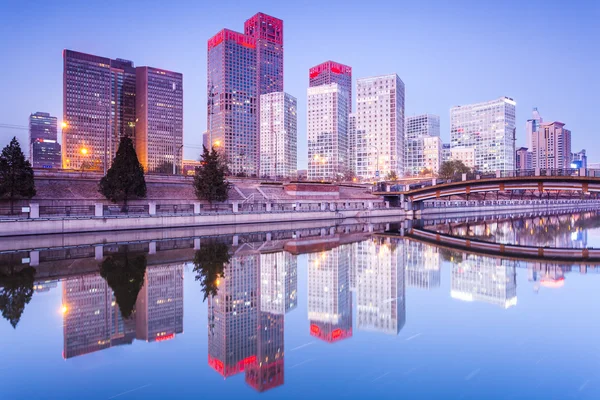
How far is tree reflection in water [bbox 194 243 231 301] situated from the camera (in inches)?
559

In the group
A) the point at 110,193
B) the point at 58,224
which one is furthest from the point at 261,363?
the point at 110,193

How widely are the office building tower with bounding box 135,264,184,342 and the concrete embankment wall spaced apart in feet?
57.4

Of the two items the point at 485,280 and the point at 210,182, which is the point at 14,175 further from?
the point at 485,280

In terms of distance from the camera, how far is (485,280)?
15.7 meters

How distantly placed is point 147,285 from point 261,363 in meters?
7.87

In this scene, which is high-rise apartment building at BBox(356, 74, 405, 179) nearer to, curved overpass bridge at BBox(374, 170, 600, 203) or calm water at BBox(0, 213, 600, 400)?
curved overpass bridge at BBox(374, 170, 600, 203)

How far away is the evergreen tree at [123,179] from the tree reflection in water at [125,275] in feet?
73.6

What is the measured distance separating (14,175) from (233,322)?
1382 inches

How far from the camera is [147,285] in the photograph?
14.2 m

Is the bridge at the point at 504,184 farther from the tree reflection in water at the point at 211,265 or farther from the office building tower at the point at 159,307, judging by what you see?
the office building tower at the point at 159,307

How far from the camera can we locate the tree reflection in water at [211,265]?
14.2m

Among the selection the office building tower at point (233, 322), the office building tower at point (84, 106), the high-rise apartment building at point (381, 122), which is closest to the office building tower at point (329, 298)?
the office building tower at point (233, 322)

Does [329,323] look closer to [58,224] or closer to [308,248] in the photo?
[308,248]

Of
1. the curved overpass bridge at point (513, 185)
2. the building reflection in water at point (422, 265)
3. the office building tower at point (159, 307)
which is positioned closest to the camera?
the office building tower at point (159, 307)
